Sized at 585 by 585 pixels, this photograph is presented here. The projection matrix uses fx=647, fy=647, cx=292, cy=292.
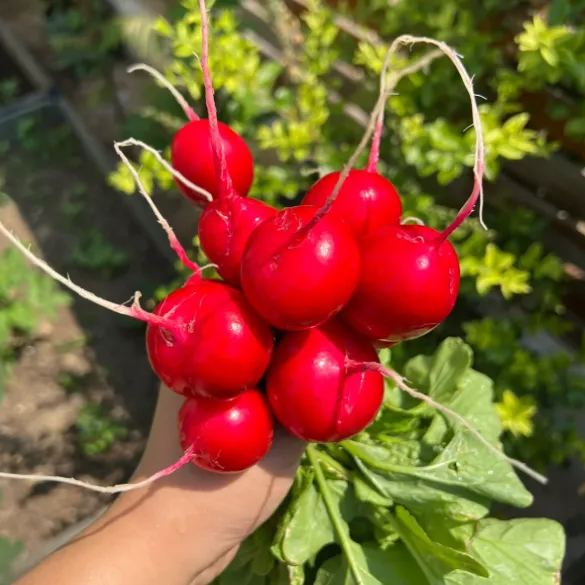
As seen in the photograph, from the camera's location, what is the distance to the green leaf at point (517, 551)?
98cm

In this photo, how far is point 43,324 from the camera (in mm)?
2234

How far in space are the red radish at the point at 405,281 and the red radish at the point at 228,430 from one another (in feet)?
0.59

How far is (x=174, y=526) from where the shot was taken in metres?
0.90

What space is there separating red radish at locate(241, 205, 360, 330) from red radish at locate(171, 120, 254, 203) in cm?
18

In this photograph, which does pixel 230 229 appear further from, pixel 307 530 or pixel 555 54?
pixel 555 54

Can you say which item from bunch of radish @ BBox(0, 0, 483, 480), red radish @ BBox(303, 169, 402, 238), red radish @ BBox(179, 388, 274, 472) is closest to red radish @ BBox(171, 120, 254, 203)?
bunch of radish @ BBox(0, 0, 483, 480)

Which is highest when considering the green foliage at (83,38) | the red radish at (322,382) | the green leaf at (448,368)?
the red radish at (322,382)

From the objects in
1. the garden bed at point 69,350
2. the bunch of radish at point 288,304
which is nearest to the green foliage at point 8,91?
the garden bed at point 69,350

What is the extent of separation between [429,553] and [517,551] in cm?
19

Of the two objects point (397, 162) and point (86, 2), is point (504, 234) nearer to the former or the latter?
point (397, 162)

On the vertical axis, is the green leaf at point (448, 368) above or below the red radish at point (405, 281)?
below

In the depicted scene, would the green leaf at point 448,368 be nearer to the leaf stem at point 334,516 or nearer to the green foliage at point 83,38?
the leaf stem at point 334,516

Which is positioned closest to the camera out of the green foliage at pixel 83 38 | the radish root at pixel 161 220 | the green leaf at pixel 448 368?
the radish root at pixel 161 220

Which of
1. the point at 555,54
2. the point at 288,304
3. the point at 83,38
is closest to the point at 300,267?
the point at 288,304
